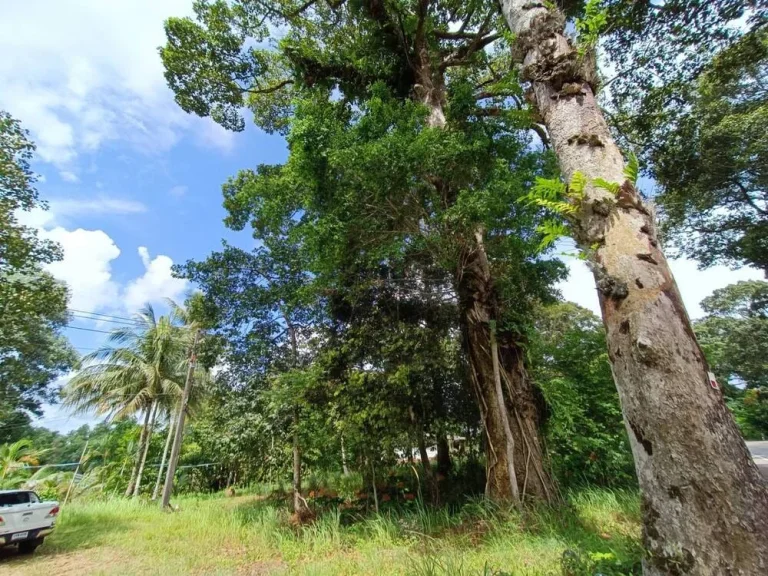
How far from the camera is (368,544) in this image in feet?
17.0

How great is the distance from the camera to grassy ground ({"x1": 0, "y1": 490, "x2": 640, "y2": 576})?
11.7 feet

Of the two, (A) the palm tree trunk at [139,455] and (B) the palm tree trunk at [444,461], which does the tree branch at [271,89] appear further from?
(A) the palm tree trunk at [139,455]

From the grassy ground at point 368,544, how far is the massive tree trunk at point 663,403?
1.45m

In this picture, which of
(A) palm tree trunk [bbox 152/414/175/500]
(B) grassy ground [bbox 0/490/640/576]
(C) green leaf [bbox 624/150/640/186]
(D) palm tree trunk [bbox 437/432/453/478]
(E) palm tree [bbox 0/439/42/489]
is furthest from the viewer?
(A) palm tree trunk [bbox 152/414/175/500]

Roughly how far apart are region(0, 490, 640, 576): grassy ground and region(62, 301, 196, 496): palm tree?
20.4ft

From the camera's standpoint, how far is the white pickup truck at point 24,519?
6441 mm

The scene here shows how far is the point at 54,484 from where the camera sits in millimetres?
13570

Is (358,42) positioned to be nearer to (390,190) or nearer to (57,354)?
(390,190)

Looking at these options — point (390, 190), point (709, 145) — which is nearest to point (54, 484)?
point (390, 190)

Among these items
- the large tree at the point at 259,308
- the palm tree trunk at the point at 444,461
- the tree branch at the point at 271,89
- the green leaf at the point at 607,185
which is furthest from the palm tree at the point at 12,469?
the green leaf at the point at 607,185

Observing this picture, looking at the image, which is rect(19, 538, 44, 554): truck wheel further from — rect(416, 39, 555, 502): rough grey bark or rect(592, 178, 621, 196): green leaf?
rect(592, 178, 621, 196): green leaf

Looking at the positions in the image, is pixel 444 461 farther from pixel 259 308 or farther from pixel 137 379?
pixel 137 379

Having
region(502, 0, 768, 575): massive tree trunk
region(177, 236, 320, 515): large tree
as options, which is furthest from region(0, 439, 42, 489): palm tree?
region(502, 0, 768, 575): massive tree trunk

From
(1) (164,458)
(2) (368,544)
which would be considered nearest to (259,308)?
(2) (368,544)
